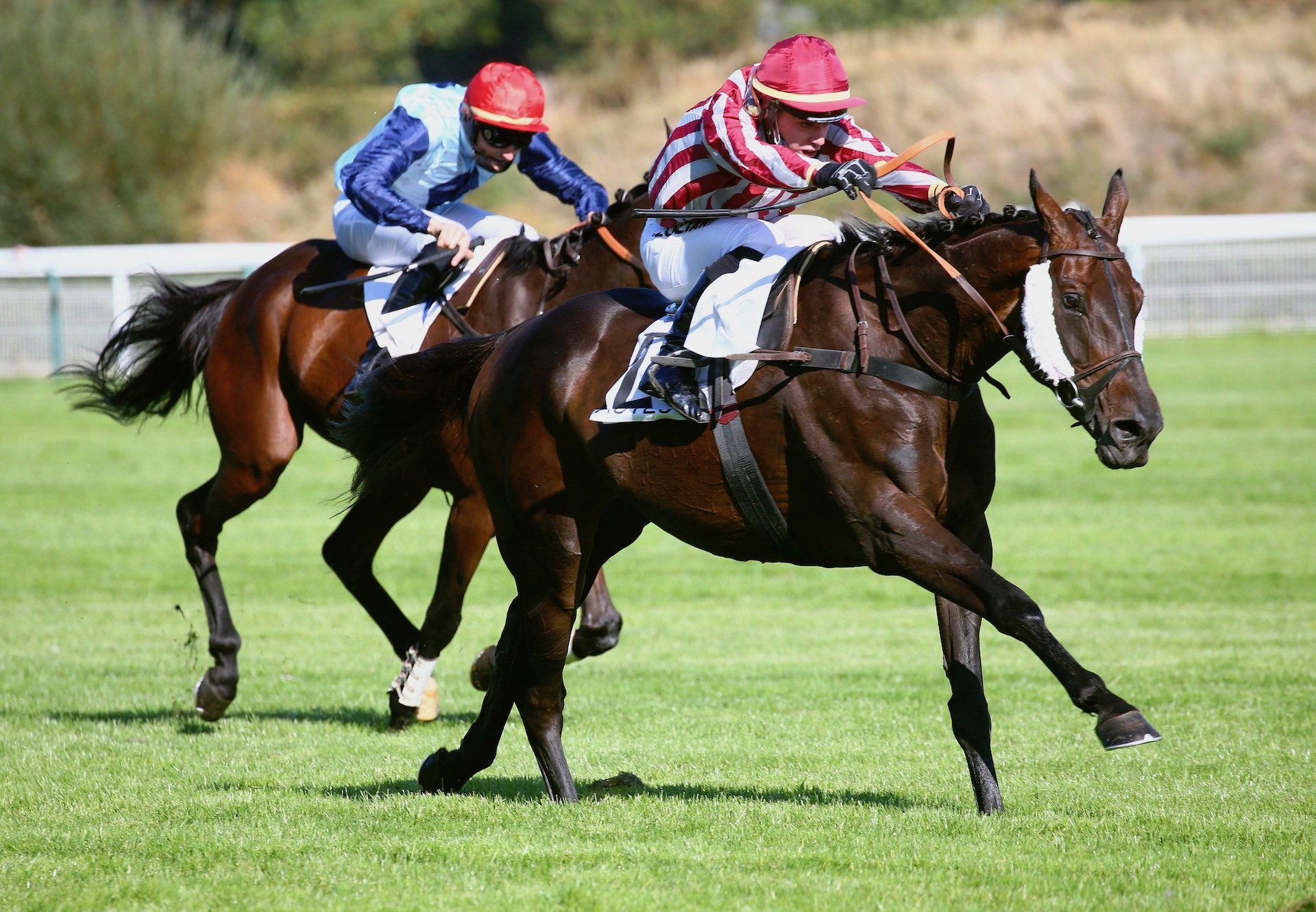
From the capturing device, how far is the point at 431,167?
7.05 m

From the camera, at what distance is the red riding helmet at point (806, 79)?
4.70 meters

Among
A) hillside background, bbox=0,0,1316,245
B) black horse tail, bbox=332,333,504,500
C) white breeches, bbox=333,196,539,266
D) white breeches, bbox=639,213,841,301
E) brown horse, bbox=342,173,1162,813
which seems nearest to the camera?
brown horse, bbox=342,173,1162,813

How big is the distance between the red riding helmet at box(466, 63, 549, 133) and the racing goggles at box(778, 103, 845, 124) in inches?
Result: 86.0

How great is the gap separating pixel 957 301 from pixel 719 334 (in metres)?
0.68

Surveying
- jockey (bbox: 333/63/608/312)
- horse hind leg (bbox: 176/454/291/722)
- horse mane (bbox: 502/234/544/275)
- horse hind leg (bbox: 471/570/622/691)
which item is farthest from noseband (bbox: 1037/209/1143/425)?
horse hind leg (bbox: 176/454/291/722)

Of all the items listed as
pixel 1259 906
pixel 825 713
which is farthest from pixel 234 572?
pixel 1259 906

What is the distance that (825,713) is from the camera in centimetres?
671

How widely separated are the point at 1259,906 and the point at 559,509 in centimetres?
231

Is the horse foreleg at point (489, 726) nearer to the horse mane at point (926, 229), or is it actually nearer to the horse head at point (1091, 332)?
the horse mane at point (926, 229)

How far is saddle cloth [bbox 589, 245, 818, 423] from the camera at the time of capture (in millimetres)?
4617

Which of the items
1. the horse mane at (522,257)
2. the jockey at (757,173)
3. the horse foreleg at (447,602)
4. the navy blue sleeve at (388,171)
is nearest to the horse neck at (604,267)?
the horse mane at (522,257)

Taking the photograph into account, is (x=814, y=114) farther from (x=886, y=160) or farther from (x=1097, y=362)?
(x=1097, y=362)

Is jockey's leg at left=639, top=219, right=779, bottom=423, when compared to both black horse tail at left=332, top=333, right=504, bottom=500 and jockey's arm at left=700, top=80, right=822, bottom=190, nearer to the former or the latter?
jockey's arm at left=700, top=80, right=822, bottom=190

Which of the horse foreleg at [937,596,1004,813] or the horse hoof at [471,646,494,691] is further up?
the horse foreleg at [937,596,1004,813]
